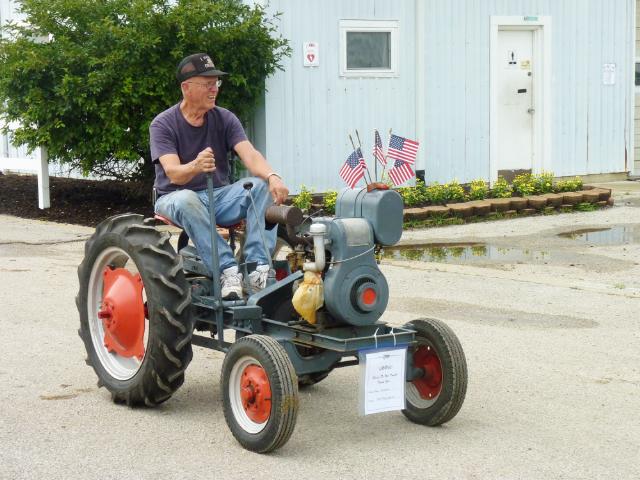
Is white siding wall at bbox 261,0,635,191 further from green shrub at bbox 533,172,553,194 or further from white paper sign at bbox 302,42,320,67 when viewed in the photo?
green shrub at bbox 533,172,553,194

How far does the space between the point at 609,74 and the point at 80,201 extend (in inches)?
321

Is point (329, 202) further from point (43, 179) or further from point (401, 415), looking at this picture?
point (401, 415)

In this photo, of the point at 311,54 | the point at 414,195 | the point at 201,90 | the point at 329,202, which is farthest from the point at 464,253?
the point at 201,90

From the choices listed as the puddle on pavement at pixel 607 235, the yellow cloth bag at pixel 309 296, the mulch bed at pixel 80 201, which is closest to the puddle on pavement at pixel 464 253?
the puddle on pavement at pixel 607 235

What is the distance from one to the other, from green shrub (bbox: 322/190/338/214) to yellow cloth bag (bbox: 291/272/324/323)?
797 cm

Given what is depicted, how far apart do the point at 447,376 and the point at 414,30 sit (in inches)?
407

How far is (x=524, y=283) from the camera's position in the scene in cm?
970

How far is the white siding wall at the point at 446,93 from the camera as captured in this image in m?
14.5

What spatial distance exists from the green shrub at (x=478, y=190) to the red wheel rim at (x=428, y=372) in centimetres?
906

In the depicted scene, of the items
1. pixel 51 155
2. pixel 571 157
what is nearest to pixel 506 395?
pixel 51 155

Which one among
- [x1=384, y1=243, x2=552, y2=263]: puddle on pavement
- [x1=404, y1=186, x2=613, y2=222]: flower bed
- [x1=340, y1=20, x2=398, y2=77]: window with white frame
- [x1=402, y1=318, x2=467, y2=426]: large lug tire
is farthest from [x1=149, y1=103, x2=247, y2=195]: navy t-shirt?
[x1=340, y1=20, x2=398, y2=77]: window with white frame

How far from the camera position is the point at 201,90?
633 centimetres

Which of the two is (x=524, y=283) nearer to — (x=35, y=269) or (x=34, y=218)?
(x=35, y=269)

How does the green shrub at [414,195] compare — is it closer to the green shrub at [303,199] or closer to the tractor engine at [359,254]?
the green shrub at [303,199]
